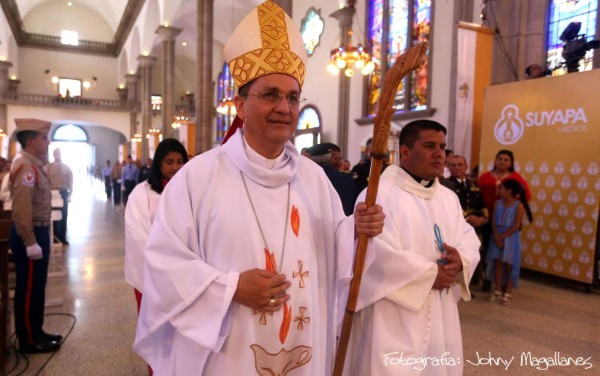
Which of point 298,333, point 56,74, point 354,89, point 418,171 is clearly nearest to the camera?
point 298,333

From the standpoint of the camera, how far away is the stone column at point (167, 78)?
16175mm

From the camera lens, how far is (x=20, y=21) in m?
26.7

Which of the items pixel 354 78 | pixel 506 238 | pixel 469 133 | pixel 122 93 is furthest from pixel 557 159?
pixel 122 93

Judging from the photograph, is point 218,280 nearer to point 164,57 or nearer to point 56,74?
point 164,57

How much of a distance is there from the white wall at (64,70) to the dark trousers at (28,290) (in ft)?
100.0

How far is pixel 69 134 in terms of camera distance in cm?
3084

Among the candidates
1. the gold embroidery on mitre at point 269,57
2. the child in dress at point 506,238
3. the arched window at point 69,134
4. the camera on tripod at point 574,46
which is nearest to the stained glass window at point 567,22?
the camera on tripod at point 574,46

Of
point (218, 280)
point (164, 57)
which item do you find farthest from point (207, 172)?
point (164, 57)

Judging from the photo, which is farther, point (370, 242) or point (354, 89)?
point (354, 89)

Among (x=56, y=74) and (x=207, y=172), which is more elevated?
(x=56, y=74)

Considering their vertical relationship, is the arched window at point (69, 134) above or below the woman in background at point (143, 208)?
above

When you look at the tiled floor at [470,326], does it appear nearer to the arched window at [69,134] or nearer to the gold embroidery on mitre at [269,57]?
the gold embroidery on mitre at [269,57]

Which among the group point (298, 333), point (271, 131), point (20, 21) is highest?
point (20, 21)

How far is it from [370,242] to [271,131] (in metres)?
0.55
